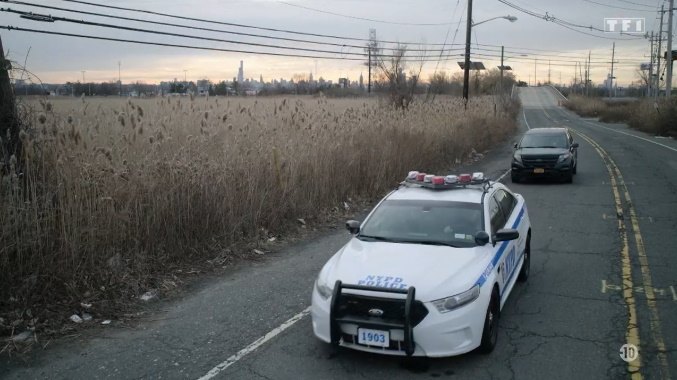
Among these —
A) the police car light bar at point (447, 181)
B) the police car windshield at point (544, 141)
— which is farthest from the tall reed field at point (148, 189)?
the police car windshield at point (544, 141)

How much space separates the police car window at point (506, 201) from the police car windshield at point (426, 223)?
907 mm

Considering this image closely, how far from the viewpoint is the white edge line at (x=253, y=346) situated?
523cm

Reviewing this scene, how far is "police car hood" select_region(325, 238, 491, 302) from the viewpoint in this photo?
507 centimetres

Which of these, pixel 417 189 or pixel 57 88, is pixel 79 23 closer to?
pixel 57 88

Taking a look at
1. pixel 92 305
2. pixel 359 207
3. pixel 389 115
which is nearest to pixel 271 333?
pixel 92 305

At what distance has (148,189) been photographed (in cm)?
835

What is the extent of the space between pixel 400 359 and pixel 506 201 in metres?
3.23

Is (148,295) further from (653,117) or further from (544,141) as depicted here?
(653,117)

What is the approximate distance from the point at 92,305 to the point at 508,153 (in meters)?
24.4

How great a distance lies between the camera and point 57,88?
14734 millimetres

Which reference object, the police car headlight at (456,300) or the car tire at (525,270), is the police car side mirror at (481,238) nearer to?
the police car headlight at (456,300)

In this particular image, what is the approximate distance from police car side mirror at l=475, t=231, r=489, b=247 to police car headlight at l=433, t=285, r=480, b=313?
2.85 feet

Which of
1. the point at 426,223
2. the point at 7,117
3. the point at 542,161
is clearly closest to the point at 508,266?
the point at 426,223

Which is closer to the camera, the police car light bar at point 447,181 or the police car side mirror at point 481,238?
the police car side mirror at point 481,238
